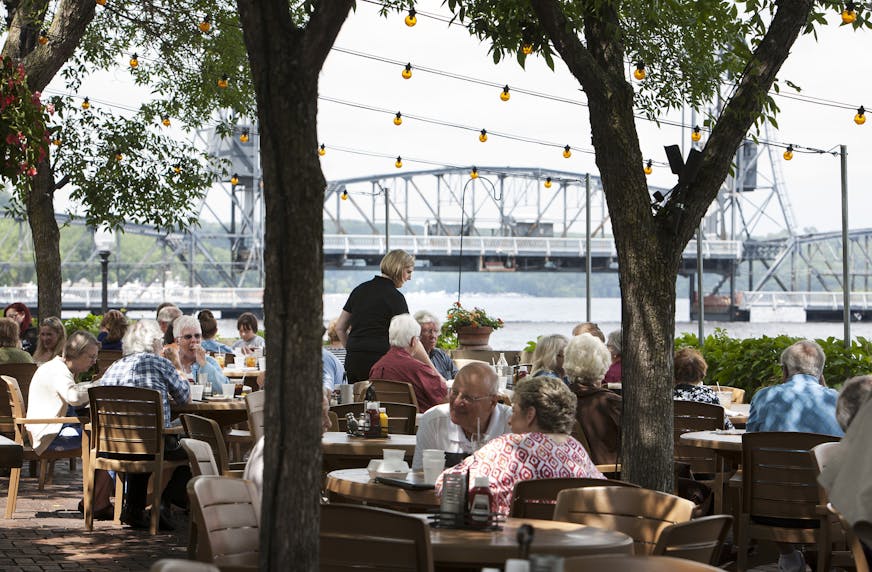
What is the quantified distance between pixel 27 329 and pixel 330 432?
620 cm

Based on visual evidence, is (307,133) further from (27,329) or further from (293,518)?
(27,329)

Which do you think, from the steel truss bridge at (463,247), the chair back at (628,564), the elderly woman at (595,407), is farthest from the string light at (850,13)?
the steel truss bridge at (463,247)

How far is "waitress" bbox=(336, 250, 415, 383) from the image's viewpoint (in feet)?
27.9

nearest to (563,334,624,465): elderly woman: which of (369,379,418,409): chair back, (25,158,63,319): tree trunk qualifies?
(369,379,418,409): chair back

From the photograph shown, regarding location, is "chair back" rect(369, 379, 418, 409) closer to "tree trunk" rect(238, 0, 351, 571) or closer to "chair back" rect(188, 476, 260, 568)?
"chair back" rect(188, 476, 260, 568)

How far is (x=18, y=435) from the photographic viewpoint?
7.57m

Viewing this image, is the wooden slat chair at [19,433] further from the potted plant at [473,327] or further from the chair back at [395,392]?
the potted plant at [473,327]

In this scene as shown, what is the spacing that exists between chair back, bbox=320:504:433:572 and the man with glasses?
171 cm

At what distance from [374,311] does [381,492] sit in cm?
423

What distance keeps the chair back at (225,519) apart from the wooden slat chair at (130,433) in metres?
3.30

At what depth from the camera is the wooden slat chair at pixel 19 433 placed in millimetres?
7180

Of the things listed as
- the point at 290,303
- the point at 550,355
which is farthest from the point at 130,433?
the point at 290,303

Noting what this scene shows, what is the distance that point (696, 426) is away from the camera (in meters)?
6.72

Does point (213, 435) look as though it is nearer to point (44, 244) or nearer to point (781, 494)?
point (781, 494)
